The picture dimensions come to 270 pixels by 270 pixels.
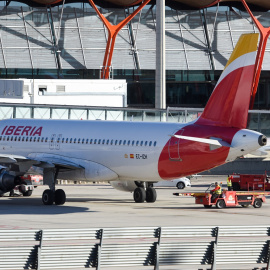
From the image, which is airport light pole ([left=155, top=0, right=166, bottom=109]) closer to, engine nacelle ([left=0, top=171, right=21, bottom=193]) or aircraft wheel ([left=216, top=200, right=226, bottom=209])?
aircraft wheel ([left=216, top=200, right=226, bottom=209])

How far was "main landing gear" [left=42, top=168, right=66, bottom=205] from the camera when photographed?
41.7 metres

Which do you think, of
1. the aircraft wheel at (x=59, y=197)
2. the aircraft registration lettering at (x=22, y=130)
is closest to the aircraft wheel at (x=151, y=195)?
the aircraft wheel at (x=59, y=197)

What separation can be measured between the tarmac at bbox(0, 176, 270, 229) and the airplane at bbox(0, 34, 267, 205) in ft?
4.89

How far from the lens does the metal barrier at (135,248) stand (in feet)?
58.8

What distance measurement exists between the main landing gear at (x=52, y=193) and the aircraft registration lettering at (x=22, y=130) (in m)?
3.13

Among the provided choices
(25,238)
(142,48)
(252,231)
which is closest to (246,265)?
(252,231)

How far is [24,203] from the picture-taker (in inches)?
1714

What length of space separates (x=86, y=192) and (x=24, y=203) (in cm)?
1196

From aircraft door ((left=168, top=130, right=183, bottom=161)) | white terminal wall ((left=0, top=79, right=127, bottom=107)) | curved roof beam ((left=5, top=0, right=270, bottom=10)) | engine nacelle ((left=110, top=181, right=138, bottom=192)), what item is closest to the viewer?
aircraft door ((left=168, top=130, right=183, bottom=161))

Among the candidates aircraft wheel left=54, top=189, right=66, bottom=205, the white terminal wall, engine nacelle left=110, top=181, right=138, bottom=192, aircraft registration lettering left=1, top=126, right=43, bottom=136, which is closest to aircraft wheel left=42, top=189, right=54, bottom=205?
aircraft wheel left=54, top=189, right=66, bottom=205

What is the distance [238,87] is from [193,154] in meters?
3.80

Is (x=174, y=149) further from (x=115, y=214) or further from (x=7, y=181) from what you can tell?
(x=7, y=181)

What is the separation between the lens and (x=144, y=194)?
44.2m

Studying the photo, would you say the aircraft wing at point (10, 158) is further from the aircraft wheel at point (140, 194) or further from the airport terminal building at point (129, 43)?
the airport terminal building at point (129, 43)
